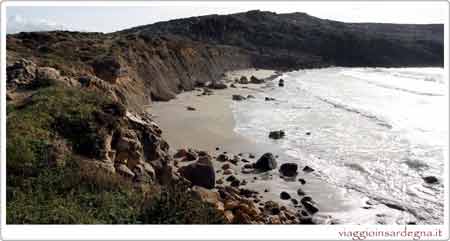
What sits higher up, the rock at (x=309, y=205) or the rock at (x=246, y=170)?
the rock at (x=246, y=170)

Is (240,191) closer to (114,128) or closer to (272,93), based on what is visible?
(114,128)

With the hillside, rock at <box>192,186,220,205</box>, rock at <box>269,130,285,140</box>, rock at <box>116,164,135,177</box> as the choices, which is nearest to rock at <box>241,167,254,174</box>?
the hillside

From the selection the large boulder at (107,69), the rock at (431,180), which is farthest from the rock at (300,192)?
the large boulder at (107,69)

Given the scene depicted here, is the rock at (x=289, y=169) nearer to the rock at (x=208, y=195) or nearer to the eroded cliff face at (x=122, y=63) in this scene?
the rock at (x=208, y=195)

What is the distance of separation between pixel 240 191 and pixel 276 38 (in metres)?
90.7

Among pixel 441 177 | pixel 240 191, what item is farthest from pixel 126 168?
pixel 441 177

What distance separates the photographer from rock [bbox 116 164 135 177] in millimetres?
10297

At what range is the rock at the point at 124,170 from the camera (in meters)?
10.3

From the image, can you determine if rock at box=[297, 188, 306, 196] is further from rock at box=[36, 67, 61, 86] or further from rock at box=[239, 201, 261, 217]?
rock at box=[36, 67, 61, 86]

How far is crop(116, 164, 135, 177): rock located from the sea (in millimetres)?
6906

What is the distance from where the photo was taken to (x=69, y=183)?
807cm

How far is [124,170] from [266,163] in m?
7.49

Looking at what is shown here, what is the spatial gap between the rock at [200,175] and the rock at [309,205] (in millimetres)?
3346

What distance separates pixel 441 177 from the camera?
607 inches
